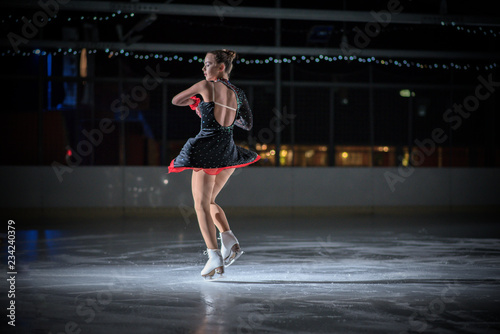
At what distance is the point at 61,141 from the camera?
47.7 feet

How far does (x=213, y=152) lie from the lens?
15.2 feet

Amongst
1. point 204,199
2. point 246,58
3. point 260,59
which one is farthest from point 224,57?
point 260,59

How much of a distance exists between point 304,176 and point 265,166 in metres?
0.91

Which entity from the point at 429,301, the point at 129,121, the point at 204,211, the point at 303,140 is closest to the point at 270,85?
the point at 303,140

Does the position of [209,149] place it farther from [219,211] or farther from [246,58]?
[246,58]

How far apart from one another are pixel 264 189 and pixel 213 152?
30.5 ft

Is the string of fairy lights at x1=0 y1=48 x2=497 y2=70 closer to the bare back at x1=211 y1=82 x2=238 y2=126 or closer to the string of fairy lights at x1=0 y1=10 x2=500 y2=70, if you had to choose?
the string of fairy lights at x1=0 y1=10 x2=500 y2=70

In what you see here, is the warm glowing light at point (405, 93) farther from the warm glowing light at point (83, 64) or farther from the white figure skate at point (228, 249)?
the white figure skate at point (228, 249)

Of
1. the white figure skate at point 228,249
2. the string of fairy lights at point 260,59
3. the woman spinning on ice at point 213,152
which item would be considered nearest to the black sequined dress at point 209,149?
the woman spinning on ice at point 213,152

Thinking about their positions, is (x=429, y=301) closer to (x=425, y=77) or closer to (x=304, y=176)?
(x=304, y=176)

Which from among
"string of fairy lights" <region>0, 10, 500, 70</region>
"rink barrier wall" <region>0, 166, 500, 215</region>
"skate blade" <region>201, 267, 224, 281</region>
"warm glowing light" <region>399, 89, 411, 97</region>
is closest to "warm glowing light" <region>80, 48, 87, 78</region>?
"string of fairy lights" <region>0, 10, 500, 70</region>

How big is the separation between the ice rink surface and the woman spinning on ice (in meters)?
0.22

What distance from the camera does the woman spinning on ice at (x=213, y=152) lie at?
4.62 m

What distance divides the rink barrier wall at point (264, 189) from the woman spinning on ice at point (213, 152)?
8.72 m
